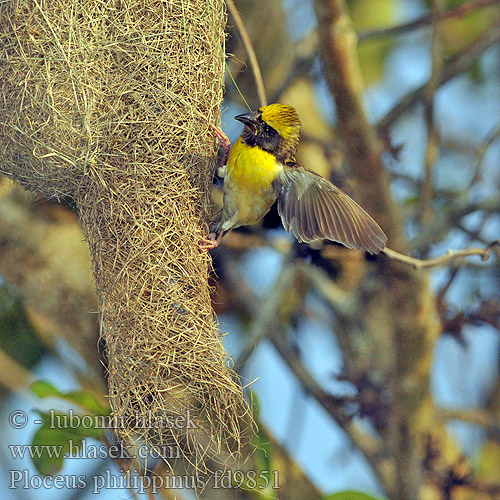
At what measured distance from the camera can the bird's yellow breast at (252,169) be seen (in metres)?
2.67

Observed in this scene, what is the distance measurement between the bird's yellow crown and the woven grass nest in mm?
473

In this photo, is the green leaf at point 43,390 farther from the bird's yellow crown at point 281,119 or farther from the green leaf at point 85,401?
the bird's yellow crown at point 281,119

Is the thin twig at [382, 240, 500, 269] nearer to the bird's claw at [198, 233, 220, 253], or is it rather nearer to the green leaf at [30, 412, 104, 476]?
the bird's claw at [198, 233, 220, 253]

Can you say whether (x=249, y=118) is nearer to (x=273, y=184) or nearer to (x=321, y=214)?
(x=273, y=184)

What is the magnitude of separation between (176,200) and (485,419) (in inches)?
90.2

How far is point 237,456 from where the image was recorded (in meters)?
2.33

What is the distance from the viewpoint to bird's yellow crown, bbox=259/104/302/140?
2.69 meters

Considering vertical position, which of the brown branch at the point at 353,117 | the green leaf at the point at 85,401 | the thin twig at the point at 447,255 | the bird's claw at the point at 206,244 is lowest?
the green leaf at the point at 85,401

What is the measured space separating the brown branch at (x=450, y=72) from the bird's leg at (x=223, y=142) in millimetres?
1119

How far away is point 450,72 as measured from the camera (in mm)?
3756

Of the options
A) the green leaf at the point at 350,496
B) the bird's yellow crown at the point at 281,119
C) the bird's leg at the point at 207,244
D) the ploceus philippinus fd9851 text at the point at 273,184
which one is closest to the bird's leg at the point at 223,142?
the ploceus philippinus fd9851 text at the point at 273,184

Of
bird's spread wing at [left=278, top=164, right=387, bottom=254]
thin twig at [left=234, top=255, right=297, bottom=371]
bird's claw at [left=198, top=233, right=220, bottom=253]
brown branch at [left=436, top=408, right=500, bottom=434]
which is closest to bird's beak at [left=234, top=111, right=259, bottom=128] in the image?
bird's spread wing at [left=278, top=164, right=387, bottom=254]

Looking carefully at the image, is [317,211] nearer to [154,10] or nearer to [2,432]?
[154,10]

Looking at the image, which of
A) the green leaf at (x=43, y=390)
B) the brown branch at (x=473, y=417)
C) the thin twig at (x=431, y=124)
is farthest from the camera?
the brown branch at (x=473, y=417)
